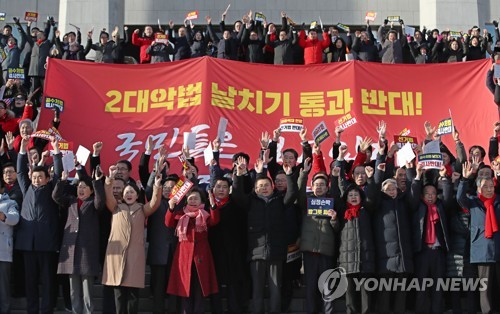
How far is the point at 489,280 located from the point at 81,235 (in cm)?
443

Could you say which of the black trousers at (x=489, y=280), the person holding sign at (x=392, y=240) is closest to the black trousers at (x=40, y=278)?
the person holding sign at (x=392, y=240)

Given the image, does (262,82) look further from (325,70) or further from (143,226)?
(143,226)

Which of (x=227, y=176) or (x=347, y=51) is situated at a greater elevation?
(x=347, y=51)

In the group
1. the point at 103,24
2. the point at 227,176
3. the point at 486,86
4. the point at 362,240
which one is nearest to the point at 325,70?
the point at 486,86

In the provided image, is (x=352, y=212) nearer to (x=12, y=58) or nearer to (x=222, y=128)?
(x=222, y=128)

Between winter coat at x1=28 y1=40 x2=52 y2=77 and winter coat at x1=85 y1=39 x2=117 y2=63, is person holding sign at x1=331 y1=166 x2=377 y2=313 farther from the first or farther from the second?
winter coat at x1=28 y1=40 x2=52 y2=77

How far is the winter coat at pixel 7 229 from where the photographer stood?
345 inches

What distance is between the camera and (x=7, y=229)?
29.0 feet

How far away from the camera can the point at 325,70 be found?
12.6m

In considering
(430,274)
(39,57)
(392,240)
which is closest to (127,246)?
(392,240)

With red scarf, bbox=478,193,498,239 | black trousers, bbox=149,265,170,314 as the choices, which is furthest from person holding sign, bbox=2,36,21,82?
red scarf, bbox=478,193,498,239

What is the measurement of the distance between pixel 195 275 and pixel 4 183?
98.6 inches

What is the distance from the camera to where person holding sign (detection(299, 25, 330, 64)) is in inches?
575

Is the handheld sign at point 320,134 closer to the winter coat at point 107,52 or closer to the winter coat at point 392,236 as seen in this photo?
the winter coat at point 392,236
